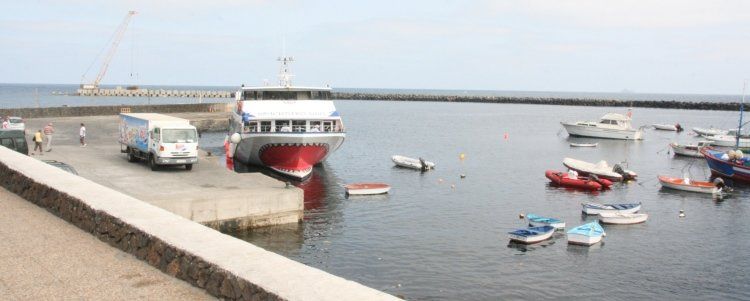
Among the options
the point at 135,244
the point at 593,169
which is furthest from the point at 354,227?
the point at 593,169

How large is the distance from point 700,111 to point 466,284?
197527 millimetres

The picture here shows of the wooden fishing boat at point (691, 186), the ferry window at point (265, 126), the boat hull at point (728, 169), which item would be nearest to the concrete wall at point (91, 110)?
the ferry window at point (265, 126)

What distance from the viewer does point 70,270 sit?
1036cm

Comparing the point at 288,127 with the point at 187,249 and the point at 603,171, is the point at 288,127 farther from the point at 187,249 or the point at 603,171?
the point at 187,249

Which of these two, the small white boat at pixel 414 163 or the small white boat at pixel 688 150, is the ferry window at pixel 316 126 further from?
the small white boat at pixel 688 150

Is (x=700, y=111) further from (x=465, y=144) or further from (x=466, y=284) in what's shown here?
(x=466, y=284)

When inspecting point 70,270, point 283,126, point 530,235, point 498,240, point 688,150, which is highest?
point 70,270

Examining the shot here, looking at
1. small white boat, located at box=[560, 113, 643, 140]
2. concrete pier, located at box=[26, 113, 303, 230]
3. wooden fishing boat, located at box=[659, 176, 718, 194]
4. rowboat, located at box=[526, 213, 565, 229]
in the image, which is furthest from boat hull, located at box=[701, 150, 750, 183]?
concrete pier, located at box=[26, 113, 303, 230]

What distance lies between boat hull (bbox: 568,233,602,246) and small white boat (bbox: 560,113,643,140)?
66344 mm

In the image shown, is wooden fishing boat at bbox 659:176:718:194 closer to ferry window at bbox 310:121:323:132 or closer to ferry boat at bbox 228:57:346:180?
ferry boat at bbox 228:57:346:180

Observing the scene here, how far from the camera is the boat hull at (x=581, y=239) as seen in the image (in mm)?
27969

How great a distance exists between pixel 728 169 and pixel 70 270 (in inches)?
2051

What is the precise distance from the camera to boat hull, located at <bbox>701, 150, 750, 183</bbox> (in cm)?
4950

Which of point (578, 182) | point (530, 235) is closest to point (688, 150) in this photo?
point (578, 182)
